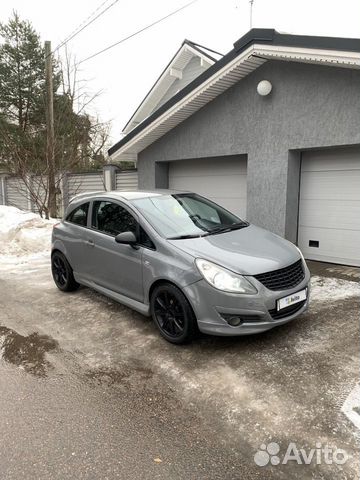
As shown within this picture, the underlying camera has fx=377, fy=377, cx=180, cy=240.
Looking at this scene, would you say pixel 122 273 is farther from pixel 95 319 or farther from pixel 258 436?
pixel 258 436

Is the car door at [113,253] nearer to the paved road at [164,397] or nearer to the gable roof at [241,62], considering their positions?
the paved road at [164,397]

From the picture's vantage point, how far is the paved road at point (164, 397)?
234cm

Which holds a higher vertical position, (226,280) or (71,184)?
(71,184)

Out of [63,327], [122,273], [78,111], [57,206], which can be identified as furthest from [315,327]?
[78,111]

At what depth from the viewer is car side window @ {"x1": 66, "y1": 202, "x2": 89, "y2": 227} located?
527cm

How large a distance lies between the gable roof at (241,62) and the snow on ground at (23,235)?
2964mm

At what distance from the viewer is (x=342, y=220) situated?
7.12m

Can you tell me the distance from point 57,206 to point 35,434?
1208 centimetres

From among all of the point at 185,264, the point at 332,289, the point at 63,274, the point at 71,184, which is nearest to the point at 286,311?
the point at 185,264

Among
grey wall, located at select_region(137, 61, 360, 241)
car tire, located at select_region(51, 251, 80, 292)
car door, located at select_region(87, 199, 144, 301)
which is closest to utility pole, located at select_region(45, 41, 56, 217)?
grey wall, located at select_region(137, 61, 360, 241)

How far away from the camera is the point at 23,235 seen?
931cm

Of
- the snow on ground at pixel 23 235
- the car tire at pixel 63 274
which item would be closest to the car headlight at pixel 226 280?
the car tire at pixel 63 274

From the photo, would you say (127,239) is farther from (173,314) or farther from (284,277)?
(284,277)

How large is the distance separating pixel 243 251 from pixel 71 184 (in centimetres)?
1076
